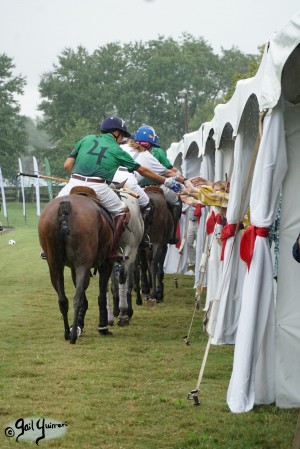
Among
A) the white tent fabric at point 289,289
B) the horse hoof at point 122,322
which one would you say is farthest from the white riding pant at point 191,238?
the white tent fabric at point 289,289

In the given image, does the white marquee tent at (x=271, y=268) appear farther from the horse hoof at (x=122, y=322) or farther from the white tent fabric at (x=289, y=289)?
the horse hoof at (x=122, y=322)

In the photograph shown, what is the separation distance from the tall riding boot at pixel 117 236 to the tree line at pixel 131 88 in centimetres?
8593

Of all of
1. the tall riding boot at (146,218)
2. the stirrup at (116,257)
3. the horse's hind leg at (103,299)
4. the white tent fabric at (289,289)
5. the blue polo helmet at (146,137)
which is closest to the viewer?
the white tent fabric at (289,289)

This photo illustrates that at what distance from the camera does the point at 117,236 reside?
1339 cm

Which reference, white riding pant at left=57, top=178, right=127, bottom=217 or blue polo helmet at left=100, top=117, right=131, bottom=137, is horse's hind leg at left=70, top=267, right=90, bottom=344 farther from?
blue polo helmet at left=100, top=117, right=131, bottom=137

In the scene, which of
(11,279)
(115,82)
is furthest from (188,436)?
(115,82)

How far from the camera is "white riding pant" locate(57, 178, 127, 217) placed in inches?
506

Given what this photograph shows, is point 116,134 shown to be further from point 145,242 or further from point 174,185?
point 145,242

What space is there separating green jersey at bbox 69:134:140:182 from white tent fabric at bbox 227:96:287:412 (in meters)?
4.26

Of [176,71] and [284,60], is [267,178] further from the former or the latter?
[176,71]

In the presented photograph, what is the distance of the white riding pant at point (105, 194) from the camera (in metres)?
12.9

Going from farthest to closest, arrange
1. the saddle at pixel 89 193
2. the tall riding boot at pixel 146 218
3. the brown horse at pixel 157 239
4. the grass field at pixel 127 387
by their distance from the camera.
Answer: the brown horse at pixel 157 239 → the tall riding boot at pixel 146 218 → the saddle at pixel 89 193 → the grass field at pixel 127 387

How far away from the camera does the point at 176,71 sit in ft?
372

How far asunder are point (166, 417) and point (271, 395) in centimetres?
109
